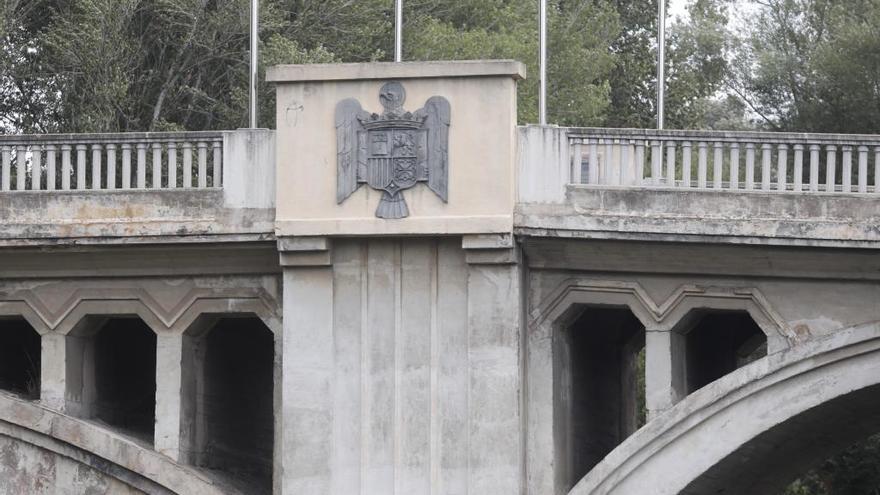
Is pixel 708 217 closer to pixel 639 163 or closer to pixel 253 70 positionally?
pixel 639 163

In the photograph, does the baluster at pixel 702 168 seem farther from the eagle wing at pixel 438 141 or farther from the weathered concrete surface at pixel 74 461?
the weathered concrete surface at pixel 74 461

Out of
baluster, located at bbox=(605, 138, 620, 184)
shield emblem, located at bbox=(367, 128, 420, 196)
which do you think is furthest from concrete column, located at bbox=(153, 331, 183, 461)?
baluster, located at bbox=(605, 138, 620, 184)

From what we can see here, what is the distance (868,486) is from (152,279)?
678 inches

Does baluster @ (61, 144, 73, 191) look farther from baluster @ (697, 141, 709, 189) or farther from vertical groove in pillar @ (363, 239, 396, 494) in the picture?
baluster @ (697, 141, 709, 189)

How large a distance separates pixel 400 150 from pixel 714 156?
2936mm

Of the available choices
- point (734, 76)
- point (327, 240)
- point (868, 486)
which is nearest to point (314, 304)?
point (327, 240)

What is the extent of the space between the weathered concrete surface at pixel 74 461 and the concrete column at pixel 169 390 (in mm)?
188

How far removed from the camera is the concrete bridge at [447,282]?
18469mm

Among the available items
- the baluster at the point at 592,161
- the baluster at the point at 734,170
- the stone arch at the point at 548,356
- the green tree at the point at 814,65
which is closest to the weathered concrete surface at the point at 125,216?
the stone arch at the point at 548,356

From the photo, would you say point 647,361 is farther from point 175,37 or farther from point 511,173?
point 175,37

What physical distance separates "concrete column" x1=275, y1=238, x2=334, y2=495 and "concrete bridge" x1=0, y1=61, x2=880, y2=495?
22 mm

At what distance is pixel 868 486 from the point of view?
34188mm

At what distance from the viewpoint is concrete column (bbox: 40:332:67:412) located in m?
21.0

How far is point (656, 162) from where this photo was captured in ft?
62.5
